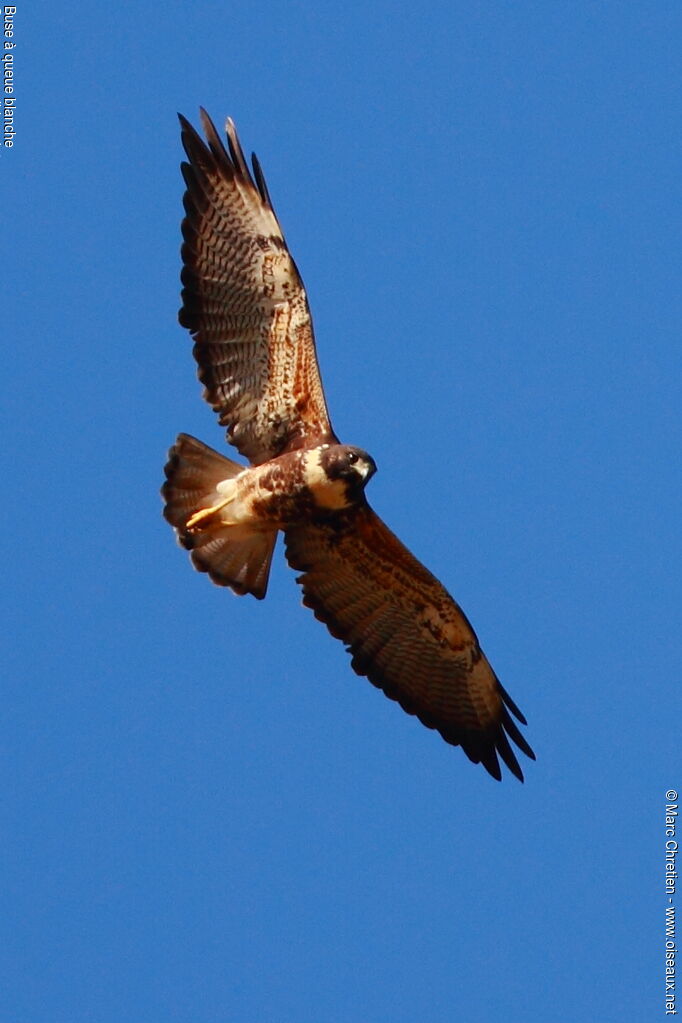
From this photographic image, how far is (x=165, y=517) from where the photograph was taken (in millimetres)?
12812

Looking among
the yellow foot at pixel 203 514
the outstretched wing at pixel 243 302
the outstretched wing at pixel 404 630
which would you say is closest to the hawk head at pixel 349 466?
the outstretched wing at pixel 243 302

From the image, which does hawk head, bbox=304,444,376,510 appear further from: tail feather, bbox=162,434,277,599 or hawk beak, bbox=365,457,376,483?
tail feather, bbox=162,434,277,599

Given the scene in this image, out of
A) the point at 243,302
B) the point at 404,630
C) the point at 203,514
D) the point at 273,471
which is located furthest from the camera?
the point at 404,630

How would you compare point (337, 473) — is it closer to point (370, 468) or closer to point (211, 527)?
point (370, 468)

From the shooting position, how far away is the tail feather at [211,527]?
41.8ft

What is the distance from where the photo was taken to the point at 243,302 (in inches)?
492

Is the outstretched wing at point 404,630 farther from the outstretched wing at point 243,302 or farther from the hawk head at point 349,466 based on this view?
the outstretched wing at point 243,302

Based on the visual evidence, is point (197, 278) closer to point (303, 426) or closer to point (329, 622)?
point (303, 426)

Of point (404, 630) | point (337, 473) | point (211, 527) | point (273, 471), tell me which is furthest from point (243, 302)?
point (404, 630)

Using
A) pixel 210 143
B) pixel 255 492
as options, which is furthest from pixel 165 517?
pixel 210 143

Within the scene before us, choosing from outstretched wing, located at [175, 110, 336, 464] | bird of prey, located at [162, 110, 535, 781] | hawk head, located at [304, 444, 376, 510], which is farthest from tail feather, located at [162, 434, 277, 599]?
hawk head, located at [304, 444, 376, 510]

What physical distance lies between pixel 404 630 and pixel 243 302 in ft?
7.75

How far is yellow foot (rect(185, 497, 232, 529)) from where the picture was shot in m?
12.6

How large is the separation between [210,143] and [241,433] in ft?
5.95
